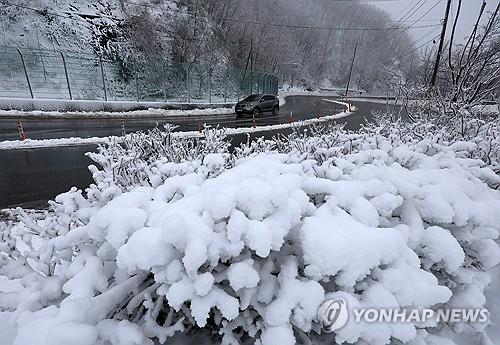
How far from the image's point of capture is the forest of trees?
102 ft

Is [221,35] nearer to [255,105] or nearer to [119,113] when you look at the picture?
[255,105]

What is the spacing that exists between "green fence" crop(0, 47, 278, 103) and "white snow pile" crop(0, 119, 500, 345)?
23519 millimetres

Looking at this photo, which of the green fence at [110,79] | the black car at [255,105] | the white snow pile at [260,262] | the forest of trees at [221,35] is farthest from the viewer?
the forest of trees at [221,35]

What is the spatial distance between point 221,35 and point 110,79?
24887 millimetres

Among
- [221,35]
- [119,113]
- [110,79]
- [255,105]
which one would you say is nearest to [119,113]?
[119,113]

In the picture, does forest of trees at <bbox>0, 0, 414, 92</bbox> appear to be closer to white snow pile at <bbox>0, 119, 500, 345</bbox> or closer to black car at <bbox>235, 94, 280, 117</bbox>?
black car at <bbox>235, 94, 280, 117</bbox>

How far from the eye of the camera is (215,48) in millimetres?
41906

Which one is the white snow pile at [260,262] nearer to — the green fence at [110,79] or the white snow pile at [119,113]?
the white snow pile at [119,113]

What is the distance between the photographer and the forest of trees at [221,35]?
3103 cm

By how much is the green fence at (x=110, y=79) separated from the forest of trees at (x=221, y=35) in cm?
513

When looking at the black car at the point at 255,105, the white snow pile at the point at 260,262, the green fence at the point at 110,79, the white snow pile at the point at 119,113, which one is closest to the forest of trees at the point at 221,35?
the green fence at the point at 110,79

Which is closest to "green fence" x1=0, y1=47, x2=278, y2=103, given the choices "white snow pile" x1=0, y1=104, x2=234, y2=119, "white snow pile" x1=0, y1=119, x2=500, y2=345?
"white snow pile" x1=0, y1=104, x2=234, y2=119

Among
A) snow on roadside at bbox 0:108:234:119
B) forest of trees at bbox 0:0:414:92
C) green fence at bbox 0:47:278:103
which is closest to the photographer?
snow on roadside at bbox 0:108:234:119

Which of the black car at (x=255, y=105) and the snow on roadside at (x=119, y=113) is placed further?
the black car at (x=255, y=105)
